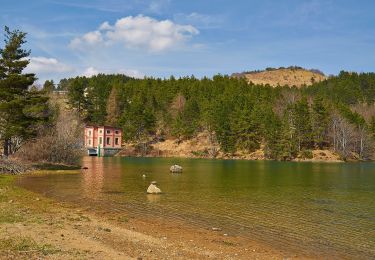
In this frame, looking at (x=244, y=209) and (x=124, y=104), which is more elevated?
(x=124, y=104)

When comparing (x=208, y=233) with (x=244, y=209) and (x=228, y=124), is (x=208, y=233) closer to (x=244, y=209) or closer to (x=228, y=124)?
(x=244, y=209)

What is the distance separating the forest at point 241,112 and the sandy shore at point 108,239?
70613 mm

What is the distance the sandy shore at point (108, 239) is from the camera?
1463 centimetres

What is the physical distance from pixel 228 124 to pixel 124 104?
50.5m

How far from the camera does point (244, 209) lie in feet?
89.5

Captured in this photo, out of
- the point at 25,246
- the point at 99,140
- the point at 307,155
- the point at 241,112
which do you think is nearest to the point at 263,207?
the point at 25,246

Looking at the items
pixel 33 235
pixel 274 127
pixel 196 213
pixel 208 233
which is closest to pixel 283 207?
pixel 196 213

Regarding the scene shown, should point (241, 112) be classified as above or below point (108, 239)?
above

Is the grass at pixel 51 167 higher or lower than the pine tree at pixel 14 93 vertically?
lower

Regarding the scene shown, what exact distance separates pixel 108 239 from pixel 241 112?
110865 mm

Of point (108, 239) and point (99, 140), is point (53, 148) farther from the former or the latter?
point (99, 140)

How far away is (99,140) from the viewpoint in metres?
137

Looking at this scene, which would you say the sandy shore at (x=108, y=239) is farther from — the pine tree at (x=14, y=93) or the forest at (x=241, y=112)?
the forest at (x=241, y=112)

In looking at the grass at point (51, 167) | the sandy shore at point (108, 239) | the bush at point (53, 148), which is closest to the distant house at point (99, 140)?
the bush at point (53, 148)
